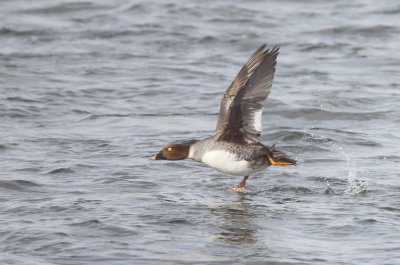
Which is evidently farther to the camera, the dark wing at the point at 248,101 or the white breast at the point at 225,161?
the white breast at the point at 225,161

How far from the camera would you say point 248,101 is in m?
8.35

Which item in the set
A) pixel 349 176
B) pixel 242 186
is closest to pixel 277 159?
pixel 242 186

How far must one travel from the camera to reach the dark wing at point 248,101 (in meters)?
8.34

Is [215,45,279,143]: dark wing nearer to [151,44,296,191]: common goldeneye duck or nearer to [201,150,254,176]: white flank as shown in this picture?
[151,44,296,191]: common goldeneye duck

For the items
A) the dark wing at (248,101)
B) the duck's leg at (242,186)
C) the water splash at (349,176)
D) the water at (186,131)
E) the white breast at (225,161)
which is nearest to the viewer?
the water at (186,131)

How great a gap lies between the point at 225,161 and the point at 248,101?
2.01 ft

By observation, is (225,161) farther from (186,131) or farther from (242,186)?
(186,131)

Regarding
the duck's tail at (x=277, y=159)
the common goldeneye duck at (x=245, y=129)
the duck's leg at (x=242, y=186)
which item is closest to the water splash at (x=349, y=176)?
the duck's tail at (x=277, y=159)

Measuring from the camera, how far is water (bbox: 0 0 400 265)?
7.23 m

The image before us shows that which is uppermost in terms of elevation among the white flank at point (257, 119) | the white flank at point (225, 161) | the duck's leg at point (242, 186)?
the white flank at point (257, 119)

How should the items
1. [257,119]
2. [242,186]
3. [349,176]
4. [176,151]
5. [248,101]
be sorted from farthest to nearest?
[349,176], [242,186], [176,151], [257,119], [248,101]

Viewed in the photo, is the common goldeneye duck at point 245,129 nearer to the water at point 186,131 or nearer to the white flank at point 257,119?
the white flank at point 257,119

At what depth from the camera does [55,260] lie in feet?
21.9

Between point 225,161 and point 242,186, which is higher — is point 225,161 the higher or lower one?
the higher one
